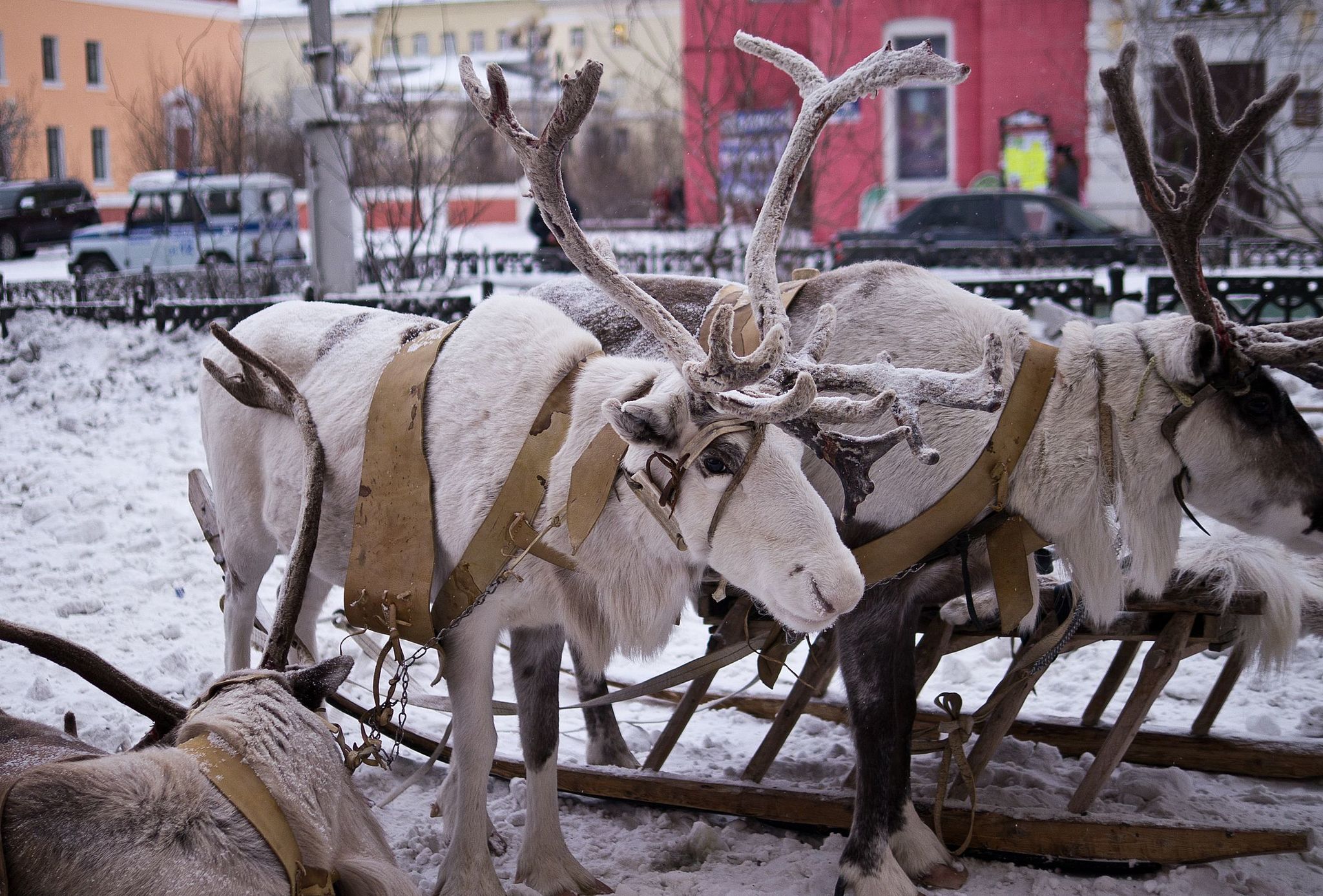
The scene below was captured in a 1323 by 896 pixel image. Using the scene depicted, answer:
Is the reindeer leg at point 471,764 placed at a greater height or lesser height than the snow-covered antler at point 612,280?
lesser

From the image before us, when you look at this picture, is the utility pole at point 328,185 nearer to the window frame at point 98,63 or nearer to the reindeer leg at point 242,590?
the window frame at point 98,63

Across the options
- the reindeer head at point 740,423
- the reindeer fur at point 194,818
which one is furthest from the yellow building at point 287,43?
the reindeer fur at point 194,818

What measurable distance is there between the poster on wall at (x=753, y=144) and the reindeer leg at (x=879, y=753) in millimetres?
7949

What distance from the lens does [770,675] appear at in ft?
11.6

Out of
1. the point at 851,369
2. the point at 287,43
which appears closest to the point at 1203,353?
the point at 851,369

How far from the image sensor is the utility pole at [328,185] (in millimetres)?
8953

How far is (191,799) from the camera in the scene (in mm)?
1938

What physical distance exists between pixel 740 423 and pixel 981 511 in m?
0.95

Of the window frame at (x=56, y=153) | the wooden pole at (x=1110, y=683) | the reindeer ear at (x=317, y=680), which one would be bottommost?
the wooden pole at (x=1110, y=683)

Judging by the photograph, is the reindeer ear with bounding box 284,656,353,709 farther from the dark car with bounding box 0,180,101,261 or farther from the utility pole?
the utility pole

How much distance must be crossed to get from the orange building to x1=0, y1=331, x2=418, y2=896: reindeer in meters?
4.50

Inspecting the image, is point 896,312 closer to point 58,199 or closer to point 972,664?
point 972,664

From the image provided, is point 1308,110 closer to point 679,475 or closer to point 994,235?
point 994,235

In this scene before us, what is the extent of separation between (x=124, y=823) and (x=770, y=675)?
2.07m
